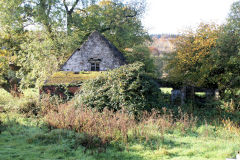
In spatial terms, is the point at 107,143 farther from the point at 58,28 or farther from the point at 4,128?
the point at 58,28

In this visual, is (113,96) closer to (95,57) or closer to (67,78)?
(67,78)

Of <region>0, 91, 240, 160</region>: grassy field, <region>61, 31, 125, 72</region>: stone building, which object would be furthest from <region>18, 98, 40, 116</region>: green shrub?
<region>61, 31, 125, 72</region>: stone building

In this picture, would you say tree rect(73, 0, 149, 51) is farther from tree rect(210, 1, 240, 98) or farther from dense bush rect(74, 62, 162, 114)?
dense bush rect(74, 62, 162, 114)

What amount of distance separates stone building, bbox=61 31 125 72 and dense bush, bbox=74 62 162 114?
1265 cm

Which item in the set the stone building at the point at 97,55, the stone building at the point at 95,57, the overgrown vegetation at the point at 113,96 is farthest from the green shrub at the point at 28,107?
the stone building at the point at 97,55

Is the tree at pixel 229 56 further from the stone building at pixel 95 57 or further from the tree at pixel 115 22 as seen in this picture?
the tree at pixel 115 22

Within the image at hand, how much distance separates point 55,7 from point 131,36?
10739 millimetres

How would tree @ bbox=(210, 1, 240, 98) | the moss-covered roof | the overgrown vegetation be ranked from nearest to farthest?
the overgrown vegetation < the moss-covered roof < tree @ bbox=(210, 1, 240, 98)

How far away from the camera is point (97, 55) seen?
26.3 metres

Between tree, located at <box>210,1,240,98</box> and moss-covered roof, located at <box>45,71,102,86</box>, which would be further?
tree, located at <box>210,1,240,98</box>

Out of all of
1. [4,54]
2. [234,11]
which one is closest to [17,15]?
[4,54]

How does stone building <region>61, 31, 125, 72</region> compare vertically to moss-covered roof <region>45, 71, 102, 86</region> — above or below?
above

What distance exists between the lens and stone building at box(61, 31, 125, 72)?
2598 cm

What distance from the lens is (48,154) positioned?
712cm
